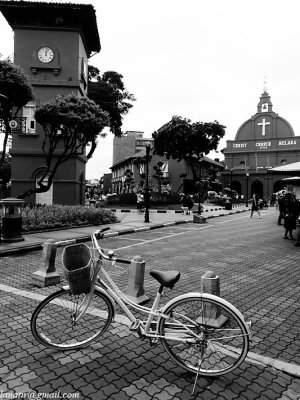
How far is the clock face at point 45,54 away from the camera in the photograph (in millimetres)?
21000

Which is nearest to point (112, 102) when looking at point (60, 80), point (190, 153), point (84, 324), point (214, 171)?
point (60, 80)

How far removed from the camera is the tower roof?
2000 centimetres

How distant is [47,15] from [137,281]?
21028 millimetres

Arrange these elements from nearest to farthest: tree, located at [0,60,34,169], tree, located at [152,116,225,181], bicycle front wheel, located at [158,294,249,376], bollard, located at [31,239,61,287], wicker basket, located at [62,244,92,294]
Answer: bicycle front wheel, located at [158,294,249,376] → wicker basket, located at [62,244,92,294] → bollard, located at [31,239,61,287] → tree, located at [0,60,34,169] → tree, located at [152,116,225,181]

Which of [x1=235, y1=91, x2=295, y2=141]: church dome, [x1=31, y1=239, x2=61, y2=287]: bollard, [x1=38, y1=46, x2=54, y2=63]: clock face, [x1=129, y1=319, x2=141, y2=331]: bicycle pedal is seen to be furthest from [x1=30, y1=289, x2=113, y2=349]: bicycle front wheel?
[x1=235, y1=91, x2=295, y2=141]: church dome

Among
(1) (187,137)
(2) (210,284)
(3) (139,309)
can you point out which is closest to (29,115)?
(2) (210,284)

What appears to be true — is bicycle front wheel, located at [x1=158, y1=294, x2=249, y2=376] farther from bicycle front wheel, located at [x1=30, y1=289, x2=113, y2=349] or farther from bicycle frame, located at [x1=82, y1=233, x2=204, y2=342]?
bicycle front wheel, located at [x1=30, y1=289, x2=113, y2=349]

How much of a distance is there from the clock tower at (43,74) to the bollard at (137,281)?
1657 cm

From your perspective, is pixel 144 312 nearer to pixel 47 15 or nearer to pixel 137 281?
pixel 137 281

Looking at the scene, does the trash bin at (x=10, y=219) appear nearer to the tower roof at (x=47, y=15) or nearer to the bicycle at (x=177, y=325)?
the bicycle at (x=177, y=325)

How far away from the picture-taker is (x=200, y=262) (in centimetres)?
838

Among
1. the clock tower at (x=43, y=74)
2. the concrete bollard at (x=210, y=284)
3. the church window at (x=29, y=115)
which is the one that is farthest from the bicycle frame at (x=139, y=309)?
the church window at (x=29, y=115)

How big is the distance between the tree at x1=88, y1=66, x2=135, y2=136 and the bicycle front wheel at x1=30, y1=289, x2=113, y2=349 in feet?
90.6

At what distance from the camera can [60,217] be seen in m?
15.1
